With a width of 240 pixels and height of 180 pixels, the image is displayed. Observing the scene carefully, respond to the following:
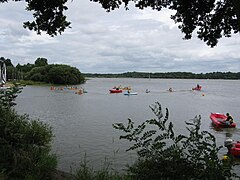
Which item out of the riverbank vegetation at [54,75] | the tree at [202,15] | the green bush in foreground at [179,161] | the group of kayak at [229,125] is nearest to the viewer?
the green bush in foreground at [179,161]

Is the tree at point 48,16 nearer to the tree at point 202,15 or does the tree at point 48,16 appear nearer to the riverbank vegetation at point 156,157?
the tree at point 202,15

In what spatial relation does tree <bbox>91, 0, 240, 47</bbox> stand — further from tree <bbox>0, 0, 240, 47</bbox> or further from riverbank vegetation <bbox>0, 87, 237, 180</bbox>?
riverbank vegetation <bbox>0, 87, 237, 180</bbox>

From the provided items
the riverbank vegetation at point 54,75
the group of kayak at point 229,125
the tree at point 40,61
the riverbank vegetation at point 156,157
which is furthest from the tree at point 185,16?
the tree at point 40,61

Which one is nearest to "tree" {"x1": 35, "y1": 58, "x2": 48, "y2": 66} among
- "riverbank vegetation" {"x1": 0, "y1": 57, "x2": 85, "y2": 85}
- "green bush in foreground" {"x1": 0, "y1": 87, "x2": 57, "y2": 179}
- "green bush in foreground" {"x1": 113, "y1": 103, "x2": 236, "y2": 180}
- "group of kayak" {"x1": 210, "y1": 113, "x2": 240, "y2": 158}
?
"riverbank vegetation" {"x1": 0, "y1": 57, "x2": 85, "y2": 85}

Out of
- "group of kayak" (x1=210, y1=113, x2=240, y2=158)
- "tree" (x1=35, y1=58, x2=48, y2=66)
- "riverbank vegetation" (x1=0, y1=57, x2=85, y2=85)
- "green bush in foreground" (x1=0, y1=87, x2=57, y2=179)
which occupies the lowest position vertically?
"group of kayak" (x1=210, y1=113, x2=240, y2=158)

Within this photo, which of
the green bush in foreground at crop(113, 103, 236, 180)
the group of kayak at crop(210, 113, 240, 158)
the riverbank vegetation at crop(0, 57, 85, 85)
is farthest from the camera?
the riverbank vegetation at crop(0, 57, 85, 85)

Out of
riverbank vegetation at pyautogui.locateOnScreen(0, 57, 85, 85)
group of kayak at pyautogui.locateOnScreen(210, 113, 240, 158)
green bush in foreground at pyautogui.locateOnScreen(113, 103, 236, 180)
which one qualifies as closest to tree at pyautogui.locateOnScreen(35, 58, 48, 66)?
riverbank vegetation at pyautogui.locateOnScreen(0, 57, 85, 85)

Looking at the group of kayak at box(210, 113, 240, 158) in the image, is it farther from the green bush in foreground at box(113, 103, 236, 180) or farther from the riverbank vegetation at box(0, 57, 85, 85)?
the riverbank vegetation at box(0, 57, 85, 85)

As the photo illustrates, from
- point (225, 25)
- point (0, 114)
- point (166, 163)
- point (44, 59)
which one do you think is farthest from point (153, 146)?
point (44, 59)

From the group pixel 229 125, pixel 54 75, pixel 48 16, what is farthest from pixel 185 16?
pixel 54 75

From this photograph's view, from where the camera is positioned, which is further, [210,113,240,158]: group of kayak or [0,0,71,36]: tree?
[210,113,240,158]: group of kayak

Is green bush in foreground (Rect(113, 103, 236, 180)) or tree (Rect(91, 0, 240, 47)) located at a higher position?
tree (Rect(91, 0, 240, 47))

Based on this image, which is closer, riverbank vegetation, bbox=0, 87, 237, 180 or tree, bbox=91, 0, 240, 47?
riverbank vegetation, bbox=0, 87, 237, 180

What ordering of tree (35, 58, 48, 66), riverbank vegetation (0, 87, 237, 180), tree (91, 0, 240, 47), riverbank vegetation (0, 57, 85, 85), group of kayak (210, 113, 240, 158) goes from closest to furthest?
riverbank vegetation (0, 87, 237, 180)
tree (91, 0, 240, 47)
group of kayak (210, 113, 240, 158)
riverbank vegetation (0, 57, 85, 85)
tree (35, 58, 48, 66)
